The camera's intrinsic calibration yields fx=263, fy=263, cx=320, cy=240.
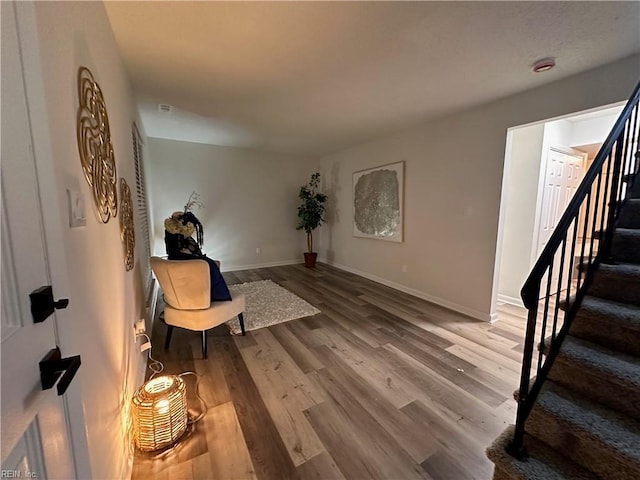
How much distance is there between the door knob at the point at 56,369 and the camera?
0.55 m

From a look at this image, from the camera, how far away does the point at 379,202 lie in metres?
4.32

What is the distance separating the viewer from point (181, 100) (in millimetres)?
2824

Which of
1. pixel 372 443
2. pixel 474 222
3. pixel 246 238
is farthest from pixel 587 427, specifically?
pixel 246 238

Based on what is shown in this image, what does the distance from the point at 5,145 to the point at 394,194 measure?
13.1 feet

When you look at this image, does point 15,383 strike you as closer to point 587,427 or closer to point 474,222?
point 587,427

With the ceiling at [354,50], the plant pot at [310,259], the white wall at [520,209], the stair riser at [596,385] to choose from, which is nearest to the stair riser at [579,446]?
the stair riser at [596,385]

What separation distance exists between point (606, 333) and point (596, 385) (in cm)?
34

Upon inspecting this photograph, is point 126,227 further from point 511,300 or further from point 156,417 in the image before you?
point 511,300

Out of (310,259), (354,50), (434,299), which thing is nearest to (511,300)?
(434,299)

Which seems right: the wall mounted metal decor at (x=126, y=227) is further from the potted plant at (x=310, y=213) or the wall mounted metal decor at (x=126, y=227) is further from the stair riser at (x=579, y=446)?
the potted plant at (x=310, y=213)

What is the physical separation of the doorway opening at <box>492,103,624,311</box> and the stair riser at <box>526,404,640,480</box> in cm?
222

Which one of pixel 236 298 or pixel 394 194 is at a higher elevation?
pixel 394 194

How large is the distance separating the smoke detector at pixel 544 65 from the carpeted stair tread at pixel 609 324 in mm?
1772

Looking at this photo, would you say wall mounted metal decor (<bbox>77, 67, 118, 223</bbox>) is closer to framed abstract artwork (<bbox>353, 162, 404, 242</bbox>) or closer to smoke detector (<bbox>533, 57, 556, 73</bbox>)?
smoke detector (<bbox>533, 57, 556, 73</bbox>)
